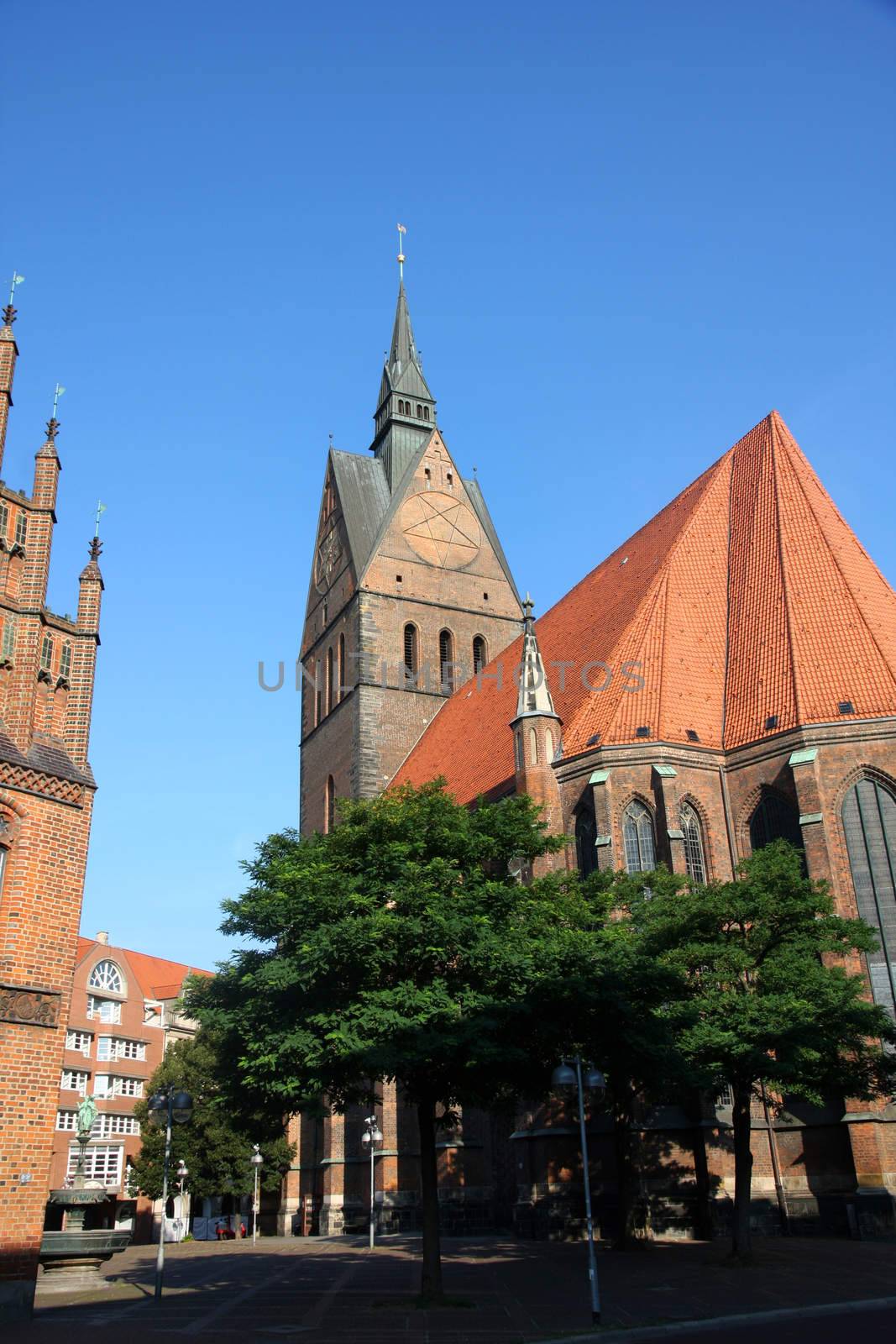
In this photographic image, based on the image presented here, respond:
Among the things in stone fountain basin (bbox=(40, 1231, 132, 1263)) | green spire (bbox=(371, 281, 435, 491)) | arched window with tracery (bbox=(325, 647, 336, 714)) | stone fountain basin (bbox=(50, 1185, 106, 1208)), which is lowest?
stone fountain basin (bbox=(40, 1231, 132, 1263))

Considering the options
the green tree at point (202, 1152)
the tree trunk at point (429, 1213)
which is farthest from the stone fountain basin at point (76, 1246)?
the green tree at point (202, 1152)

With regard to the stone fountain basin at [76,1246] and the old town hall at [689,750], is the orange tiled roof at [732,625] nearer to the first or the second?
the old town hall at [689,750]

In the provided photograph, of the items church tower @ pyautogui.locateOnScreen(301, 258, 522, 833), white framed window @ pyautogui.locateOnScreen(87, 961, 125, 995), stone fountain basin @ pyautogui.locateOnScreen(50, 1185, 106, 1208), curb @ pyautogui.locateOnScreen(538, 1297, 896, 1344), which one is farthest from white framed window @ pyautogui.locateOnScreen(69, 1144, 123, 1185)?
curb @ pyautogui.locateOnScreen(538, 1297, 896, 1344)

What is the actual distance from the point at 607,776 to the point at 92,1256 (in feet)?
44.3

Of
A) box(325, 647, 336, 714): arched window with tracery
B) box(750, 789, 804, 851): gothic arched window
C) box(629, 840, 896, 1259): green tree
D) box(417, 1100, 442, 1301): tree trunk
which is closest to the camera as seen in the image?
box(417, 1100, 442, 1301): tree trunk

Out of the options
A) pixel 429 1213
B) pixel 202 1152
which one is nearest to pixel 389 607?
pixel 202 1152

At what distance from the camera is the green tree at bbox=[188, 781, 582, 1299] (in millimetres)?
15539

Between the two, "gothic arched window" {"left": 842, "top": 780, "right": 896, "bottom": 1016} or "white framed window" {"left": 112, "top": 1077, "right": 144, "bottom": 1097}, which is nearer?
"gothic arched window" {"left": 842, "top": 780, "right": 896, "bottom": 1016}

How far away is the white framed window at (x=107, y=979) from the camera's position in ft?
154

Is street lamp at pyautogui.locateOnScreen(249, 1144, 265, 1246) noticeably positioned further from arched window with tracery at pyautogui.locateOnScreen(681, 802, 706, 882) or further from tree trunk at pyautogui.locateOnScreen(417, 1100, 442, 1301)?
tree trunk at pyautogui.locateOnScreen(417, 1100, 442, 1301)

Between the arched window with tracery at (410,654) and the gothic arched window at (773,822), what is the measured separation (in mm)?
17991

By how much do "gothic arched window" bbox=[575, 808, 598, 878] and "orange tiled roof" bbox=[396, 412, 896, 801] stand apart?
1568 millimetres

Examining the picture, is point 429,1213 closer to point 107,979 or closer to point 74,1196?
point 74,1196

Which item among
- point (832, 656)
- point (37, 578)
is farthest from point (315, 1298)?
point (832, 656)
